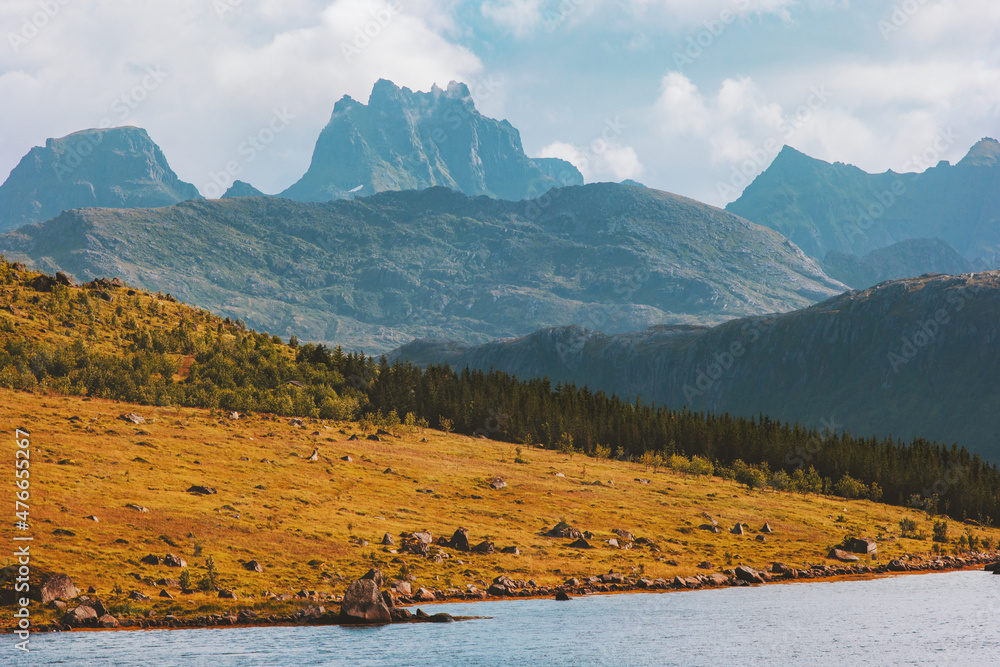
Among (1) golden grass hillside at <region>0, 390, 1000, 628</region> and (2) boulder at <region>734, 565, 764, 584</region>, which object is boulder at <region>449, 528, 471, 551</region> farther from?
(2) boulder at <region>734, 565, 764, 584</region>

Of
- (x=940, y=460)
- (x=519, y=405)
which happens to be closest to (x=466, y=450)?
(x=519, y=405)

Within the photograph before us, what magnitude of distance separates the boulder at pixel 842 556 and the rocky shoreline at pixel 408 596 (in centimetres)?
145

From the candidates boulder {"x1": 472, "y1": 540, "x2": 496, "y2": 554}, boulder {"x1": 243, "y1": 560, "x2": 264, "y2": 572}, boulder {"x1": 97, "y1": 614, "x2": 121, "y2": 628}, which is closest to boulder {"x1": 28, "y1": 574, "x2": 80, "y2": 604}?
boulder {"x1": 97, "y1": 614, "x2": 121, "y2": 628}

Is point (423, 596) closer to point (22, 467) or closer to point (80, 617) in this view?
point (80, 617)

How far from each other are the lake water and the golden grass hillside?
7868 millimetres

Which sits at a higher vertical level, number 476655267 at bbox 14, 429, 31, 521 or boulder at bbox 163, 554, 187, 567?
number 476655267 at bbox 14, 429, 31, 521

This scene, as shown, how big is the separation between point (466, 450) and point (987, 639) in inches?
3379

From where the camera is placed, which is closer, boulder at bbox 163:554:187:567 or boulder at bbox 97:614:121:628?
boulder at bbox 97:614:121:628

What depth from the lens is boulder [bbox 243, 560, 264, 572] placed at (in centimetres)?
6384

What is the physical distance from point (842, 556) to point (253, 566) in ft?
214

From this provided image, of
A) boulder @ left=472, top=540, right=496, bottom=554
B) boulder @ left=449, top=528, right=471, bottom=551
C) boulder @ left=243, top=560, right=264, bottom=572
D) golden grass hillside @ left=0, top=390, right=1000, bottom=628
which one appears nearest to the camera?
Result: boulder @ left=243, top=560, right=264, bottom=572

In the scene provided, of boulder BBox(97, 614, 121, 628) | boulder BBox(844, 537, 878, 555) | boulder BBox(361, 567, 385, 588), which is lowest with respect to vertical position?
boulder BBox(97, 614, 121, 628)

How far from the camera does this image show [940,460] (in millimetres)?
172375

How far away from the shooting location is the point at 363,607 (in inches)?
2212
